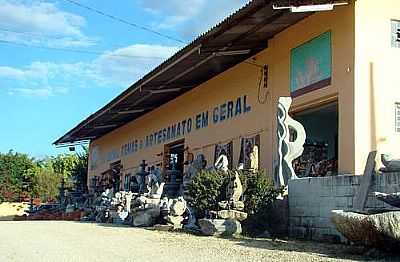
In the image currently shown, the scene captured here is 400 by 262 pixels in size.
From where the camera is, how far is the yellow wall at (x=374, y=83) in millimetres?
17141

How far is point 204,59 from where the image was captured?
24.1 metres

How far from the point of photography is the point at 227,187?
703 inches

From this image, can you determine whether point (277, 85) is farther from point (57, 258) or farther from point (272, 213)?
point (57, 258)

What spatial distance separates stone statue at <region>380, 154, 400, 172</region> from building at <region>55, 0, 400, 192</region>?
275cm

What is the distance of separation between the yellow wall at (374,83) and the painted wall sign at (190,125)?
6.99 metres

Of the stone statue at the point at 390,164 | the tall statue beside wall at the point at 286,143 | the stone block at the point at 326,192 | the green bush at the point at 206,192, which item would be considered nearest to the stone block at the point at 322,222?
the stone block at the point at 326,192

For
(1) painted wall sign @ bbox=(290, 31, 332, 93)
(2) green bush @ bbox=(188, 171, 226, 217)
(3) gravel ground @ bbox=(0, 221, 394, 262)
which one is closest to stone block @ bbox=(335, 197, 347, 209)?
(3) gravel ground @ bbox=(0, 221, 394, 262)

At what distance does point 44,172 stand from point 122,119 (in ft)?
93.0

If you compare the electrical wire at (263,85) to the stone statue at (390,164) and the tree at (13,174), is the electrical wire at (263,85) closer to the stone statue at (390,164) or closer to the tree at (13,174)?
the stone statue at (390,164)

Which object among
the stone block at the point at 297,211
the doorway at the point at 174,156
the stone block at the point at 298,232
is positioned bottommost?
the stone block at the point at 298,232

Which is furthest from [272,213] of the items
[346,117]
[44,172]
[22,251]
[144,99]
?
[44,172]

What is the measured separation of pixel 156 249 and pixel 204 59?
11701 mm

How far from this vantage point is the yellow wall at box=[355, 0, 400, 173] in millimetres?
17141

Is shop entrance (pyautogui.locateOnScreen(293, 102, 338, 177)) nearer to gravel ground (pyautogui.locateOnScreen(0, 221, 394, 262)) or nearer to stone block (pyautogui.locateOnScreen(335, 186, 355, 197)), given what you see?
stone block (pyautogui.locateOnScreen(335, 186, 355, 197))
